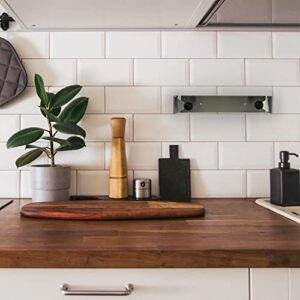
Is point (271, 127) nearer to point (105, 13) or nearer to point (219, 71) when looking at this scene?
point (219, 71)

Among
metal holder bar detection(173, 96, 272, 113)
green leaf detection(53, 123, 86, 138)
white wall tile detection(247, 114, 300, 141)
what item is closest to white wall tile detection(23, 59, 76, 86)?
green leaf detection(53, 123, 86, 138)

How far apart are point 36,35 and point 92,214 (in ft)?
2.09

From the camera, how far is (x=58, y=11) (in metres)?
0.96

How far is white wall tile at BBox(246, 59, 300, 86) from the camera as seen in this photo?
44.8 inches

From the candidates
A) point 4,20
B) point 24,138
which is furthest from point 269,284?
point 4,20

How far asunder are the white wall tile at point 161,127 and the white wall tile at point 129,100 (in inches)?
1.1

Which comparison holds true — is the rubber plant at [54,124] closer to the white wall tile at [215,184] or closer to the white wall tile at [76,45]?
the white wall tile at [76,45]

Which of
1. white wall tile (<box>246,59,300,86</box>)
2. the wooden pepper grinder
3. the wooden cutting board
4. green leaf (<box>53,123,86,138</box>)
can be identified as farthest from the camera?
white wall tile (<box>246,59,300,86</box>)

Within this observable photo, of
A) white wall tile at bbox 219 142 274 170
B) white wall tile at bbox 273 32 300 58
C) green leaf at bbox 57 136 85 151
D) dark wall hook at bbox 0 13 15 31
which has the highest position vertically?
dark wall hook at bbox 0 13 15 31

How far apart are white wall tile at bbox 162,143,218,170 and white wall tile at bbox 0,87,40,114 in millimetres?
430

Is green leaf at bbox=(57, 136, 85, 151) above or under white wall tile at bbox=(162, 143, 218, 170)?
above

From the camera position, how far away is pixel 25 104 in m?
1.12

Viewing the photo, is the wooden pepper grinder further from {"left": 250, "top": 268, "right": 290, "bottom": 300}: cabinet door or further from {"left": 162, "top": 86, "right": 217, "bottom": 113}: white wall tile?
{"left": 250, "top": 268, "right": 290, "bottom": 300}: cabinet door

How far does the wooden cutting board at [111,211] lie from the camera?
0.83 m
